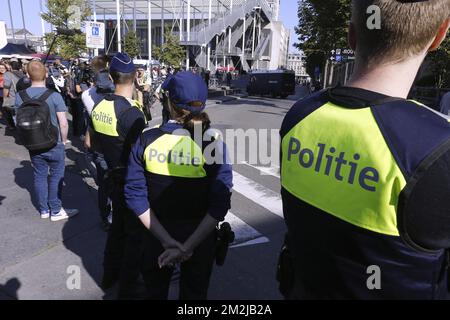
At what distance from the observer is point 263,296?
3217mm

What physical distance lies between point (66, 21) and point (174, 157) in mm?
30103

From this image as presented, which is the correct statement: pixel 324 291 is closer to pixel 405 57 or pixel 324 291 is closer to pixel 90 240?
pixel 405 57

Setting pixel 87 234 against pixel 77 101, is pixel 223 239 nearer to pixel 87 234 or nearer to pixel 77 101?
pixel 87 234

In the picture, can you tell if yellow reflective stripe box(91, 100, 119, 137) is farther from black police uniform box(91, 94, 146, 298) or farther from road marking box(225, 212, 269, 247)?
road marking box(225, 212, 269, 247)

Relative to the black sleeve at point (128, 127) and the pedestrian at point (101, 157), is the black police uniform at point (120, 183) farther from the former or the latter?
the pedestrian at point (101, 157)

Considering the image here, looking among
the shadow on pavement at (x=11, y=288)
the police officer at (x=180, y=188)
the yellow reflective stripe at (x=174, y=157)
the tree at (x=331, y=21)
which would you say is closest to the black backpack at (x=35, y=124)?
the shadow on pavement at (x=11, y=288)

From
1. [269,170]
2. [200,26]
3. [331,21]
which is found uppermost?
[200,26]

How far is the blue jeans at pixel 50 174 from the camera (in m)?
4.54

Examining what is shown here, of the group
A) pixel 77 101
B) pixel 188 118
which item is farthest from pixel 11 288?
pixel 77 101

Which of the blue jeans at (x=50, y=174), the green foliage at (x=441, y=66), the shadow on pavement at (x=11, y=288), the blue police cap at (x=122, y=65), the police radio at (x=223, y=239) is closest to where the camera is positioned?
the police radio at (x=223, y=239)

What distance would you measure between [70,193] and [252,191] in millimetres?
2867

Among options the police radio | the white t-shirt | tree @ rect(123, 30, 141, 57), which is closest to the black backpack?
the white t-shirt

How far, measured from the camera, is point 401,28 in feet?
3.51

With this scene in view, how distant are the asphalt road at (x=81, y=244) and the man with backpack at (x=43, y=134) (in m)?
Result: 0.31
